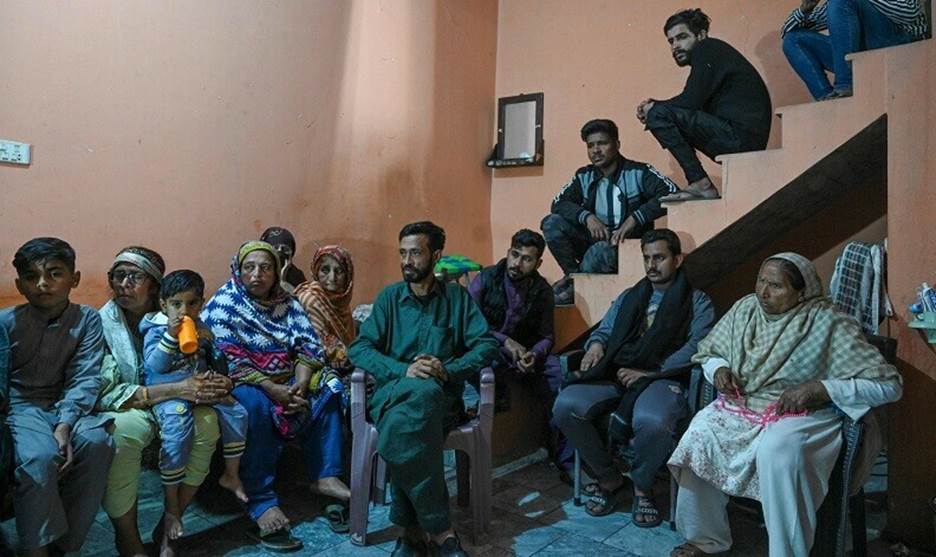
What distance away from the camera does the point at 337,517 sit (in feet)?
8.71

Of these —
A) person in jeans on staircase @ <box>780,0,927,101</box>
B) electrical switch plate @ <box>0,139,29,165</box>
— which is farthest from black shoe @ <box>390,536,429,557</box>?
person in jeans on staircase @ <box>780,0,927,101</box>

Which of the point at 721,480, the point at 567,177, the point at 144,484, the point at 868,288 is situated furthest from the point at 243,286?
the point at 567,177

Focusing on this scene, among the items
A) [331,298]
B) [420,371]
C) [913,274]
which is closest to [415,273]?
[420,371]

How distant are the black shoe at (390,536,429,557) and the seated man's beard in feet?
3.49

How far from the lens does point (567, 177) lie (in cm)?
546

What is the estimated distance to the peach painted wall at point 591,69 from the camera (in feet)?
14.6

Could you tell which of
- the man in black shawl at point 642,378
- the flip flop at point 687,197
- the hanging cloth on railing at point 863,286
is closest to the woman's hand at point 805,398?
the man in black shawl at point 642,378

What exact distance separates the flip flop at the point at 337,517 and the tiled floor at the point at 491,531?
3 centimetres

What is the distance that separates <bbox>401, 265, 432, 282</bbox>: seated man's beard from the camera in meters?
2.63

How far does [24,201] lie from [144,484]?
1.61m

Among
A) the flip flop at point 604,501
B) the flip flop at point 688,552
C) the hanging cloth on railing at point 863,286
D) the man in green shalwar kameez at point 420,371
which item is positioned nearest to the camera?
the man in green shalwar kameez at point 420,371

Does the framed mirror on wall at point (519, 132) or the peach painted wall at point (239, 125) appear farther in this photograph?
the framed mirror on wall at point (519, 132)

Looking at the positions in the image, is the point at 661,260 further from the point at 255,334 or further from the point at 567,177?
the point at 567,177

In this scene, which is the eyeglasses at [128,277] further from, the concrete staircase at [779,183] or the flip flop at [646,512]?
the flip flop at [646,512]
